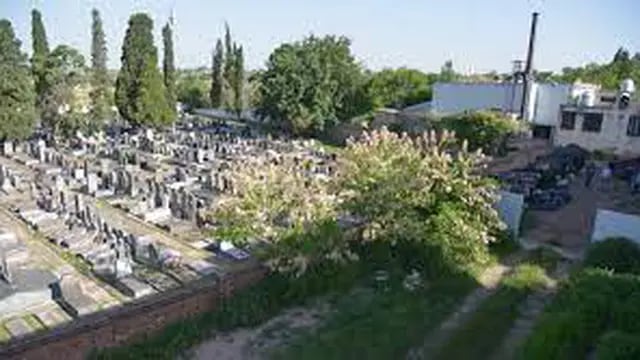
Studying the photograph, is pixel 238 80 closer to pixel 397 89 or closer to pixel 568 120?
pixel 397 89

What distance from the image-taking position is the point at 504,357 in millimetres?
12883

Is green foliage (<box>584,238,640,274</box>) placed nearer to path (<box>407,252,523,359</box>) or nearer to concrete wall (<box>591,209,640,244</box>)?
concrete wall (<box>591,209,640,244</box>)

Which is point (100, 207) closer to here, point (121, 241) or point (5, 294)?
point (121, 241)

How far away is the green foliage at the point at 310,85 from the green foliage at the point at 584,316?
30.0 meters

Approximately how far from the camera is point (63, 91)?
39.2 meters

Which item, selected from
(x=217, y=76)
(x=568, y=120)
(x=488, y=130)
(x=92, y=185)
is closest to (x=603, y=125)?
(x=568, y=120)

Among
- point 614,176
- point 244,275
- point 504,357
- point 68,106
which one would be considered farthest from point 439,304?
point 68,106

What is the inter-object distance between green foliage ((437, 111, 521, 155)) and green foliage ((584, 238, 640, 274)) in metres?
18.3

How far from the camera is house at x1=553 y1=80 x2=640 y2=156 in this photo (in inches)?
1476

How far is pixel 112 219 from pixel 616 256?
16847 millimetres

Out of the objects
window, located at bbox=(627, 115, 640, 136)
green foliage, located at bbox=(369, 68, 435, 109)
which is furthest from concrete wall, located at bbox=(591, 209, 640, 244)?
green foliage, located at bbox=(369, 68, 435, 109)

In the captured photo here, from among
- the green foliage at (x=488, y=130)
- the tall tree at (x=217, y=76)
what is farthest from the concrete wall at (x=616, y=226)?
the tall tree at (x=217, y=76)

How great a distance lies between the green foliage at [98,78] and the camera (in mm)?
43562

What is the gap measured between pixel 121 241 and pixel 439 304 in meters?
9.24
